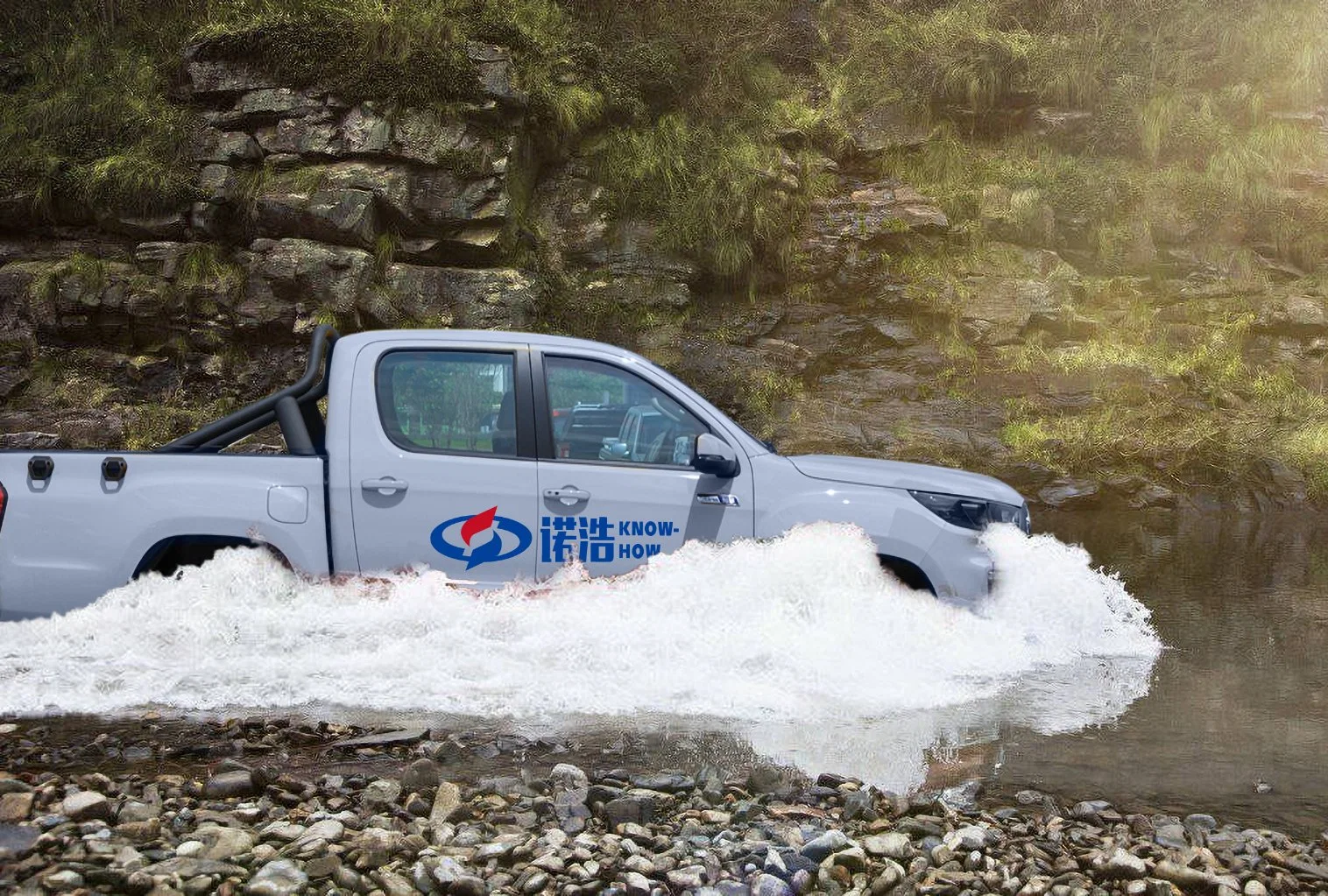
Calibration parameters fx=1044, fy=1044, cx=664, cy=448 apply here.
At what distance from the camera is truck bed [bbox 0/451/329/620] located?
5.17 m

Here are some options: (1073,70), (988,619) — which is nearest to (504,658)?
(988,619)

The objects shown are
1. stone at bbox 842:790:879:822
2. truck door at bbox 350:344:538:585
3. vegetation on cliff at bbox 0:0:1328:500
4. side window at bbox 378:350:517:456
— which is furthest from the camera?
vegetation on cliff at bbox 0:0:1328:500

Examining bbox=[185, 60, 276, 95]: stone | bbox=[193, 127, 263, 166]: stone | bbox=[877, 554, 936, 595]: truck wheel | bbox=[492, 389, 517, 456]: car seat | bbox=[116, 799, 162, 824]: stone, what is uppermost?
bbox=[185, 60, 276, 95]: stone

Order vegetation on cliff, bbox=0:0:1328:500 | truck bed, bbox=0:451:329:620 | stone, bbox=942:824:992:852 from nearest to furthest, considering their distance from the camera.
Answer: stone, bbox=942:824:992:852 < truck bed, bbox=0:451:329:620 < vegetation on cliff, bbox=0:0:1328:500

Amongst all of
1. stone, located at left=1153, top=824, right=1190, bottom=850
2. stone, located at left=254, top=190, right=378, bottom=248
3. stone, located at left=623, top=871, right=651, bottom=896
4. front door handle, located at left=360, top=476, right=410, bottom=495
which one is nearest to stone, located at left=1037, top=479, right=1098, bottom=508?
stone, located at left=254, top=190, right=378, bottom=248

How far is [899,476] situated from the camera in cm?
581

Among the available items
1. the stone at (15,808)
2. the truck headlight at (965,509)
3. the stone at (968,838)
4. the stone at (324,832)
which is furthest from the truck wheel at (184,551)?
the stone at (968,838)

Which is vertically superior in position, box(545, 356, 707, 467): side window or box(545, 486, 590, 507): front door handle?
box(545, 356, 707, 467): side window

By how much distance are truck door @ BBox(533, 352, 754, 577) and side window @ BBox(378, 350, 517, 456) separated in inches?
8.0

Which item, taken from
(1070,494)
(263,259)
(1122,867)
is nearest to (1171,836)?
(1122,867)

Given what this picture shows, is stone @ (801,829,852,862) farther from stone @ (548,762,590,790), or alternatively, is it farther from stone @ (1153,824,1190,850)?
stone @ (1153,824,1190,850)

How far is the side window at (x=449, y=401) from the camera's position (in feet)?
18.4

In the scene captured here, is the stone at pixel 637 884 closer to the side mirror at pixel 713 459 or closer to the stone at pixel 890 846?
the stone at pixel 890 846

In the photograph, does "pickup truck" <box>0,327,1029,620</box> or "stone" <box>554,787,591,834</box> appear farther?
"pickup truck" <box>0,327,1029,620</box>
